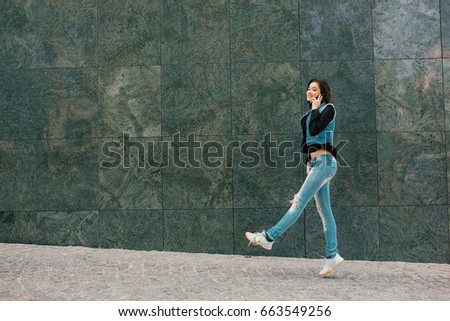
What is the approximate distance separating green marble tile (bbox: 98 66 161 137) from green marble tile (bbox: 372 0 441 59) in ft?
10.1

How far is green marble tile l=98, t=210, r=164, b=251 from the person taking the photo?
879cm

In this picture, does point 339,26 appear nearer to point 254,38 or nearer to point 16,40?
point 254,38

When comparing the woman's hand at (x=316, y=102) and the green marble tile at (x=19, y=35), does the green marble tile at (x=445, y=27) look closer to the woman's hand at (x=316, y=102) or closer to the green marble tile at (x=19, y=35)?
the woman's hand at (x=316, y=102)

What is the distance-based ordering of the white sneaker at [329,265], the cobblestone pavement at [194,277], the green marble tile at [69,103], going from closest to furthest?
the cobblestone pavement at [194,277], the white sneaker at [329,265], the green marble tile at [69,103]

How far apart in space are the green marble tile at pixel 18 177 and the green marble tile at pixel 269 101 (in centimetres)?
288

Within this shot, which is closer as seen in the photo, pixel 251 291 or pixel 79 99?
pixel 251 291

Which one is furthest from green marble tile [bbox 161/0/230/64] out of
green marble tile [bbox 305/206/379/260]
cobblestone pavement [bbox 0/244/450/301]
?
cobblestone pavement [bbox 0/244/450/301]

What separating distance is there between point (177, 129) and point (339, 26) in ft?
8.60

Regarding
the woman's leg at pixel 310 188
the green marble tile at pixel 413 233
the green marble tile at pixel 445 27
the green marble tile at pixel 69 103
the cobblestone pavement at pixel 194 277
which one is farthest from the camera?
the green marble tile at pixel 69 103

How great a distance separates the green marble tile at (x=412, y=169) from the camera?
28.5 feet

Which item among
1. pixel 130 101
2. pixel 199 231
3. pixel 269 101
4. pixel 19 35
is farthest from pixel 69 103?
pixel 269 101

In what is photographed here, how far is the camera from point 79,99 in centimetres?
889

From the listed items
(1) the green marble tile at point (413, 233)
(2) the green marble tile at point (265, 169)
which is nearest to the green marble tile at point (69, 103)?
(2) the green marble tile at point (265, 169)

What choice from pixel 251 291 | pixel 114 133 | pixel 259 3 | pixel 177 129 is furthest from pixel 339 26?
pixel 251 291
